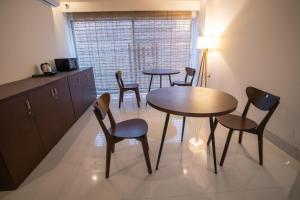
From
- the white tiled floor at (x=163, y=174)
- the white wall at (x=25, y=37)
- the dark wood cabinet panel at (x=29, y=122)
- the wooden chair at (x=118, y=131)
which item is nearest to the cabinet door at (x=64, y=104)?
the dark wood cabinet panel at (x=29, y=122)

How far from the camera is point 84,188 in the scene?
151cm

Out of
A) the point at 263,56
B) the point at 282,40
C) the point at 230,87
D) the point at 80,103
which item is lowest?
the point at 80,103

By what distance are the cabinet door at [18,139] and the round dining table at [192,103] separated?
4.19 ft

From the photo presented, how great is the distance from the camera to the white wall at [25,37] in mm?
2072

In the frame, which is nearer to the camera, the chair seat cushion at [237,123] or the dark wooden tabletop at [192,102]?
the dark wooden tabletop at [192,102]

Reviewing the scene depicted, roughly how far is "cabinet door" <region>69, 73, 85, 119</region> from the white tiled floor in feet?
2.67

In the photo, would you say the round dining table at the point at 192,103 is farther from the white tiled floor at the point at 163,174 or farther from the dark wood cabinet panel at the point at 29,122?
the dark wood cabinet panel at the point at 29,122

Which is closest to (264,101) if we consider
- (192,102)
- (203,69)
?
(192,102)

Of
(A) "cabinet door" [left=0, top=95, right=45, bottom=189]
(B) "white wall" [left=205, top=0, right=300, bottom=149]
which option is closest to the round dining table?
(B) "white wall" [left=205, top=0, right=300, bottom=149]

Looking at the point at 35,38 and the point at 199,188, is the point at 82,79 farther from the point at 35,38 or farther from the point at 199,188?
the point at 199,188

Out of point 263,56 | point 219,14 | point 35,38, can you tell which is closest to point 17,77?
point 35,38

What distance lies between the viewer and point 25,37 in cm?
240

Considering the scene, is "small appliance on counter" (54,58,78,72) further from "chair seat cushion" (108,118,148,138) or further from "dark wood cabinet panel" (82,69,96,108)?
"chair seat cushion" (108,118,148,138)

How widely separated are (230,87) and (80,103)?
288 cm
